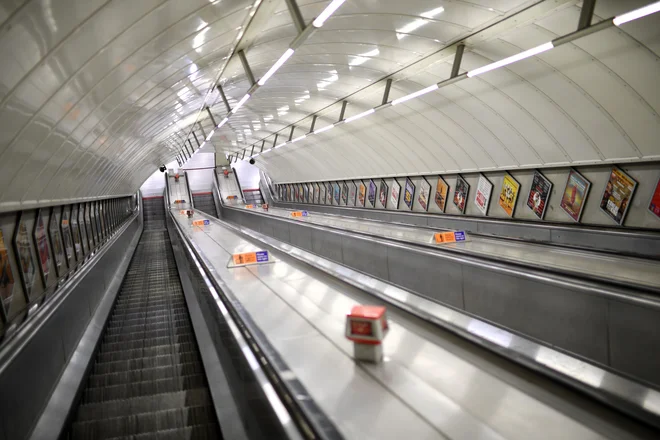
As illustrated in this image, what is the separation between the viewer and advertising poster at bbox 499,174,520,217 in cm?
1261

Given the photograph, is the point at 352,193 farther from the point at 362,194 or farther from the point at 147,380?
the point at 147,380

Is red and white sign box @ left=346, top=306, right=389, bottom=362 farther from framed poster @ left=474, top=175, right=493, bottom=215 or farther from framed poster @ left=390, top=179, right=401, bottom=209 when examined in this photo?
framed poster @ left=390, top=179, right=401, bottom=209

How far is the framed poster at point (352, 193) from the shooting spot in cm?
2434

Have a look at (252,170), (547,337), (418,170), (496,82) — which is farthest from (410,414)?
(252,170)

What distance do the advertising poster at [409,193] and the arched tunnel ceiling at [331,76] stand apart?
3.33 m

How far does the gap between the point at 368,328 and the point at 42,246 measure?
8382 millimetres

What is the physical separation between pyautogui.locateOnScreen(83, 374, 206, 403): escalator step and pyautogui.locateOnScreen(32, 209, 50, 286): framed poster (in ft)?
14.0

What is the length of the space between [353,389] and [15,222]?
22.8 feet

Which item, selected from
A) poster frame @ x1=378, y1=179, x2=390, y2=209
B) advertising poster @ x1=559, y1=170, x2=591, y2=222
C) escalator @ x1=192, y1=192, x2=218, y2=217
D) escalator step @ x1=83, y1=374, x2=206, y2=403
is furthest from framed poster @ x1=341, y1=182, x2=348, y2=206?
escalator step @ x1=83, y1=374, x2=206, y2=403

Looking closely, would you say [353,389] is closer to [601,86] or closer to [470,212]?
[601,86]

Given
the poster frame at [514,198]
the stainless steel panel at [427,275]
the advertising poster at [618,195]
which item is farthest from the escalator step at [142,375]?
the poster frame at [514,198]

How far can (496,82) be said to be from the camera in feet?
33.6

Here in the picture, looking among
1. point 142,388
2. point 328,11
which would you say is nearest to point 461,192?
point 328,11

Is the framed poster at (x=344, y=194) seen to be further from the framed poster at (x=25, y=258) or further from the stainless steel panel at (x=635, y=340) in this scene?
the stainless steel panel at (x=635, y=340)
